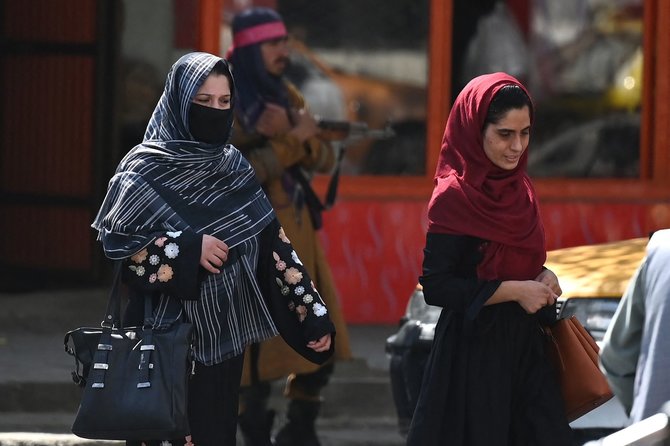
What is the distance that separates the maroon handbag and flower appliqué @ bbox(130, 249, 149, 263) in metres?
1.26

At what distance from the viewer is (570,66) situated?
10602 mm

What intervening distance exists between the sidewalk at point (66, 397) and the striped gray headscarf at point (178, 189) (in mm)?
2491

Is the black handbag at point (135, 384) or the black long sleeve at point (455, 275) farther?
the black long sleeve at point (455, 275)

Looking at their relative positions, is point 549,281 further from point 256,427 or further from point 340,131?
point 340,131

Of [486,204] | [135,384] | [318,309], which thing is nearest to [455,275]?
[486,204]

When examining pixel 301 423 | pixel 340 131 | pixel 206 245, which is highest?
pixel 340 131

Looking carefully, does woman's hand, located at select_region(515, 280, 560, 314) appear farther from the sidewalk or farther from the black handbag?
the sidewalk

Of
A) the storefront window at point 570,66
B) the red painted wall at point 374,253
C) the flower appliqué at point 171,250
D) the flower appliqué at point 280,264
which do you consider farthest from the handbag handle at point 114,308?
the storefront window at point 570,66

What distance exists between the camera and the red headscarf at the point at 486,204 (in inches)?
198

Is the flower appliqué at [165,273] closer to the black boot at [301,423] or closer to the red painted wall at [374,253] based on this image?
the black boot at [301,423]

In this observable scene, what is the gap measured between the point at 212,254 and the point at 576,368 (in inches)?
45.4

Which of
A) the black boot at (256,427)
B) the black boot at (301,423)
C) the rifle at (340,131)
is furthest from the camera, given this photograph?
the rifle at (340,131)

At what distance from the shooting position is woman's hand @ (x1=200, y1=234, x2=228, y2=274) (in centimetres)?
502

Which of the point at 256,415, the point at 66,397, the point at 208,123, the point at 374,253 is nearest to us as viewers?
the point at 208,123
